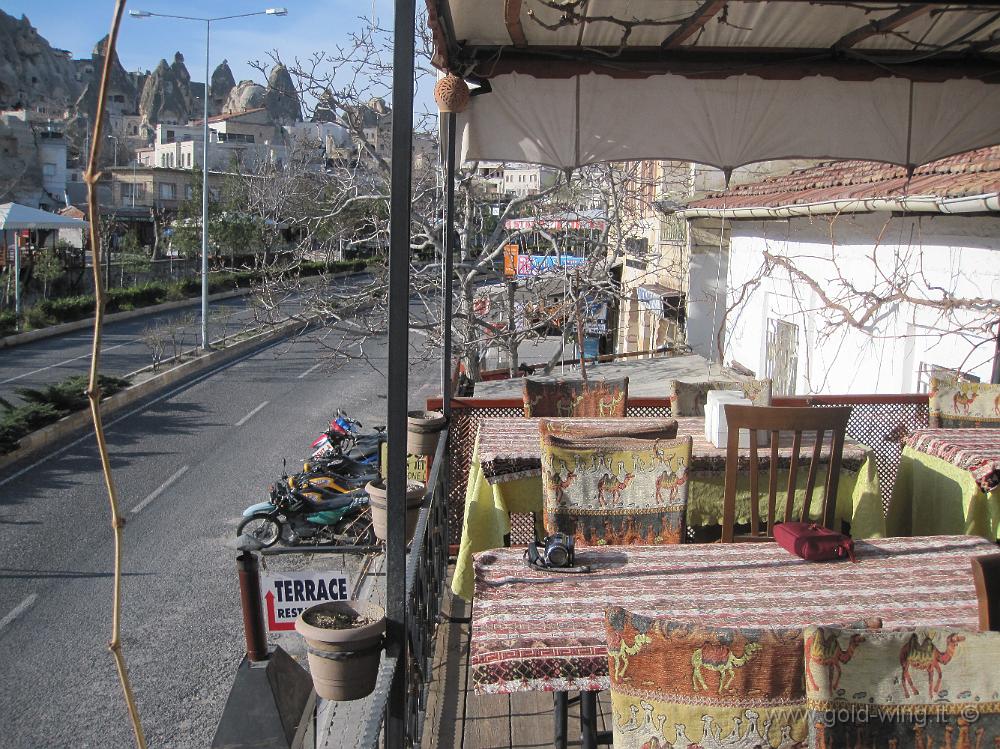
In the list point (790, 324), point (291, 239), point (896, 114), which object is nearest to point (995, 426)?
point (896, 114)

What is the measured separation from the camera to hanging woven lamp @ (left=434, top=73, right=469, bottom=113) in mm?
4355

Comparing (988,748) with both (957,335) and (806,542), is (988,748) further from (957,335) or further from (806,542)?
(957,335)

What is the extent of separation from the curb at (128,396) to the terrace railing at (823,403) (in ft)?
35.6

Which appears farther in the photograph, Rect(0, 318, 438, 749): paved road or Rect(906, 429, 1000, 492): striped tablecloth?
Rect(0, 318, 438, 749): paved road

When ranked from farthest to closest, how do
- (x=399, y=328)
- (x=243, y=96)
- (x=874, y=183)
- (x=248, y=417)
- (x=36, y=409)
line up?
(x=243, y=96) < (x=248, y=417) < (x=36, y=409) < (x=874, y=183) < (x=399, y=328)

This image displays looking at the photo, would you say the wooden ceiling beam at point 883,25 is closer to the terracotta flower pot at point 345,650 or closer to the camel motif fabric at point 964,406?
the camel motif fabric at point 964,406

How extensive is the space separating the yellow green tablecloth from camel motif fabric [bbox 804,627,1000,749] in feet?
7.56

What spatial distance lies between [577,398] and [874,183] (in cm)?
411

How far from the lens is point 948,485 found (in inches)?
162

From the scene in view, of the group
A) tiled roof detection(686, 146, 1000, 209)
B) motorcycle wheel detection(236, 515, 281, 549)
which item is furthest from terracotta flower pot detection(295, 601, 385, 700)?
motorcycle wheel detection(236, 515, 281, 549)

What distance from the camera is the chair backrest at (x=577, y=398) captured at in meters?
5.48

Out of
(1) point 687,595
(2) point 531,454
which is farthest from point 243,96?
(1) point 687,595

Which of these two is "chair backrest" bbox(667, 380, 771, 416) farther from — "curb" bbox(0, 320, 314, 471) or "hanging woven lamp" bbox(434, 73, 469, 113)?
"curb" bbox(0, 320, 314, 471)

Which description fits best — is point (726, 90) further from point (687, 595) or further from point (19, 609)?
point (19, 609)
